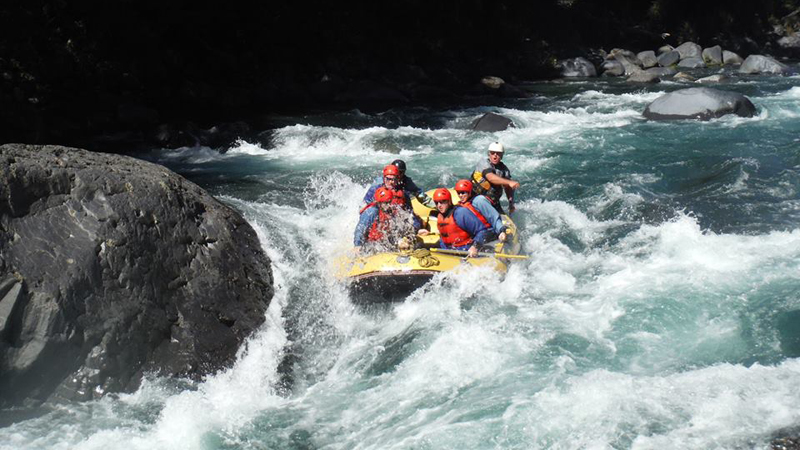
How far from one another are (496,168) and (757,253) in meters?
3.04

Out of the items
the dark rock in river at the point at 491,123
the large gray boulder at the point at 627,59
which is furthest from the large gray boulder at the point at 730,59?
the dark rock in river at the point at 491,123

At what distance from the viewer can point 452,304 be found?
7.05 meters

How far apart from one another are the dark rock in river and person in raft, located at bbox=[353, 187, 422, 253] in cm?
822

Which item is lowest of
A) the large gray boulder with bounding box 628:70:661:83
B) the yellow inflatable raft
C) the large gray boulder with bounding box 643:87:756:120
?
the yellow inflatable raft

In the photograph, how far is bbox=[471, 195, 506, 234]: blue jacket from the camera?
770cm

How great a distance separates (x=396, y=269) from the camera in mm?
6961

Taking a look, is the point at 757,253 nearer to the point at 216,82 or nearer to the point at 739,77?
the point at 216,82

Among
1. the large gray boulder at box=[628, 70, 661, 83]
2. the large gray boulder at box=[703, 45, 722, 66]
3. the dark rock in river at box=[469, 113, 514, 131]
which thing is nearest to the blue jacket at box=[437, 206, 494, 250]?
the dark rock in river at box=[469, 113, 514, 131]

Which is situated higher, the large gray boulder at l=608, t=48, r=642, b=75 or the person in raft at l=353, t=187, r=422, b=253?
the large gray boulder at l=608, t=48, r=642, b=75

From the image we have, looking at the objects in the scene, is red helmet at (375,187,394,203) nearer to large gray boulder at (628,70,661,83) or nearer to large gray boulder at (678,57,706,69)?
large gray boulder at (628,70,661,83)

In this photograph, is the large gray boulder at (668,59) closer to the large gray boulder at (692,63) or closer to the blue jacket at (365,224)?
the large gray boulder at (692,63)

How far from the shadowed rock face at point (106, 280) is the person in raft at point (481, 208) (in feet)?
7.78

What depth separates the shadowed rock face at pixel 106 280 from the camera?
5250 millimetres

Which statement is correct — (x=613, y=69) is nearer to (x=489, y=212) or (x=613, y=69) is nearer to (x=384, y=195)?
(x=489, y=212)
